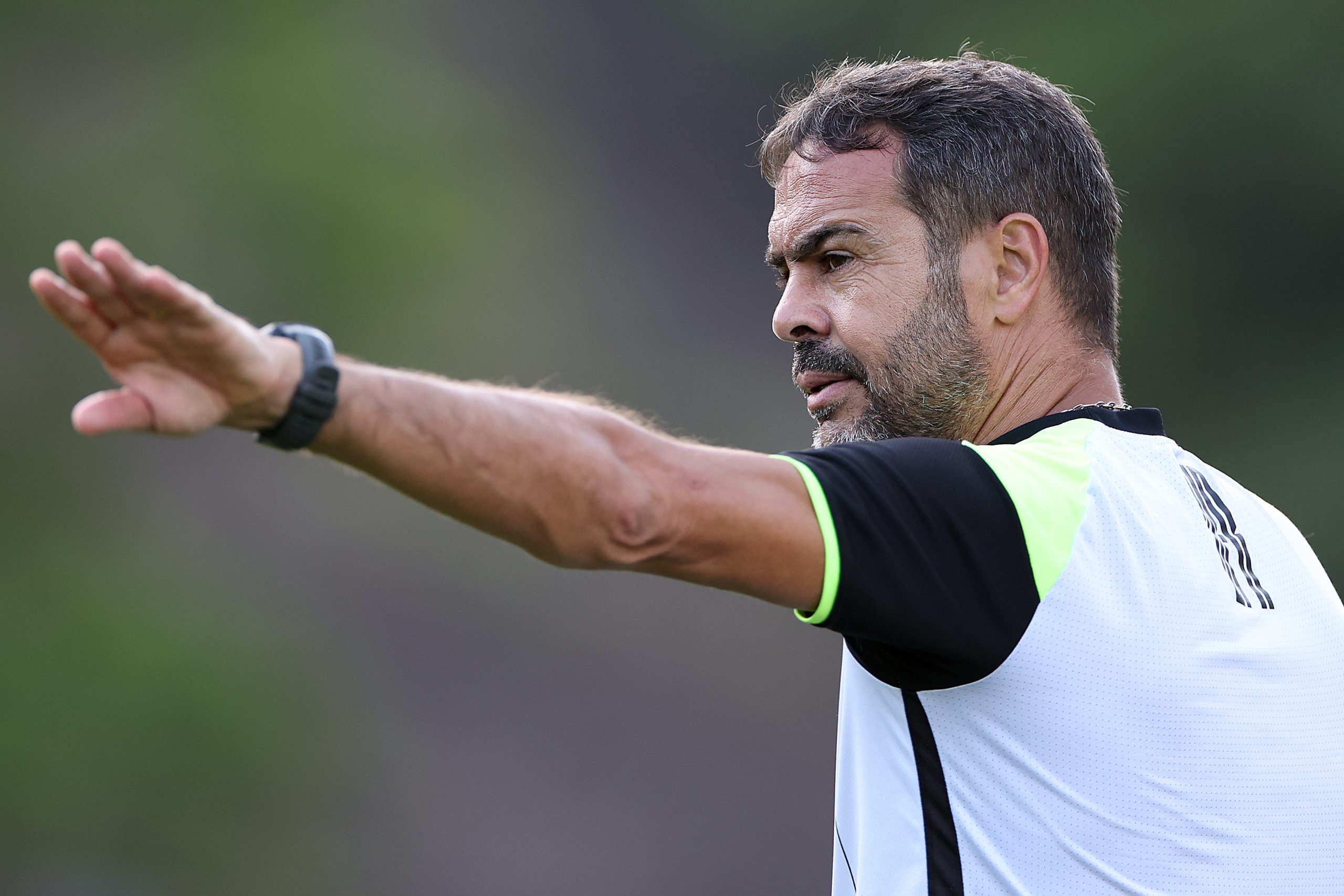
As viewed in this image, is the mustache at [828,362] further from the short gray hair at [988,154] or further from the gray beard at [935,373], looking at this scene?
the short gray hair at [988,154]

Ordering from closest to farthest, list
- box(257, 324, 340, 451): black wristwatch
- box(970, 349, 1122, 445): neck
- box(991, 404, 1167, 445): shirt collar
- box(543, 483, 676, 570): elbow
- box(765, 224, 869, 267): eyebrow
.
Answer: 1. box(257, 324, 340, 451): black wristwatch
2. box(543, 483, 676, 570): elbow
3. box(991, 404, 1167, 445): shirt collar
4. box(970, 349, 1122, 445): neck
5. box(765, 224, 869, 267): eyebrow

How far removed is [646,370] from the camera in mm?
16484

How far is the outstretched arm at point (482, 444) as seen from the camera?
1368 mm

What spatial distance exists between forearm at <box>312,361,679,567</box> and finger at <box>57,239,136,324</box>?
9.2 inches

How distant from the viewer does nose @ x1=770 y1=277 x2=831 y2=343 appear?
2.45 meters

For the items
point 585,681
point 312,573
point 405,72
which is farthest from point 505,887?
point 405,72

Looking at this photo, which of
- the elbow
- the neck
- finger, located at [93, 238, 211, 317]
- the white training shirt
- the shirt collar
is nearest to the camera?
finger, located at [93, 238, 211, 317]

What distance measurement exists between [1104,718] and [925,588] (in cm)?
32

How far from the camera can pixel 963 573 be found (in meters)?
1.66

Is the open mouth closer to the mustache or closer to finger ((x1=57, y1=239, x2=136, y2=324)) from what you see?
the mustache

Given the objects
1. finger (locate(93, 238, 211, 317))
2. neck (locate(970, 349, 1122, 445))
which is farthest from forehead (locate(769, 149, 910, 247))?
finger (locate(93, 238, 211, 317))

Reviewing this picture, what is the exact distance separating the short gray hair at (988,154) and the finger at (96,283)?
4.75 ft

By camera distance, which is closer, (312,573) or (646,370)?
(312,573)

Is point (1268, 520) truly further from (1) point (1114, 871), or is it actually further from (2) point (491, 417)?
(2) point (491, 417)
